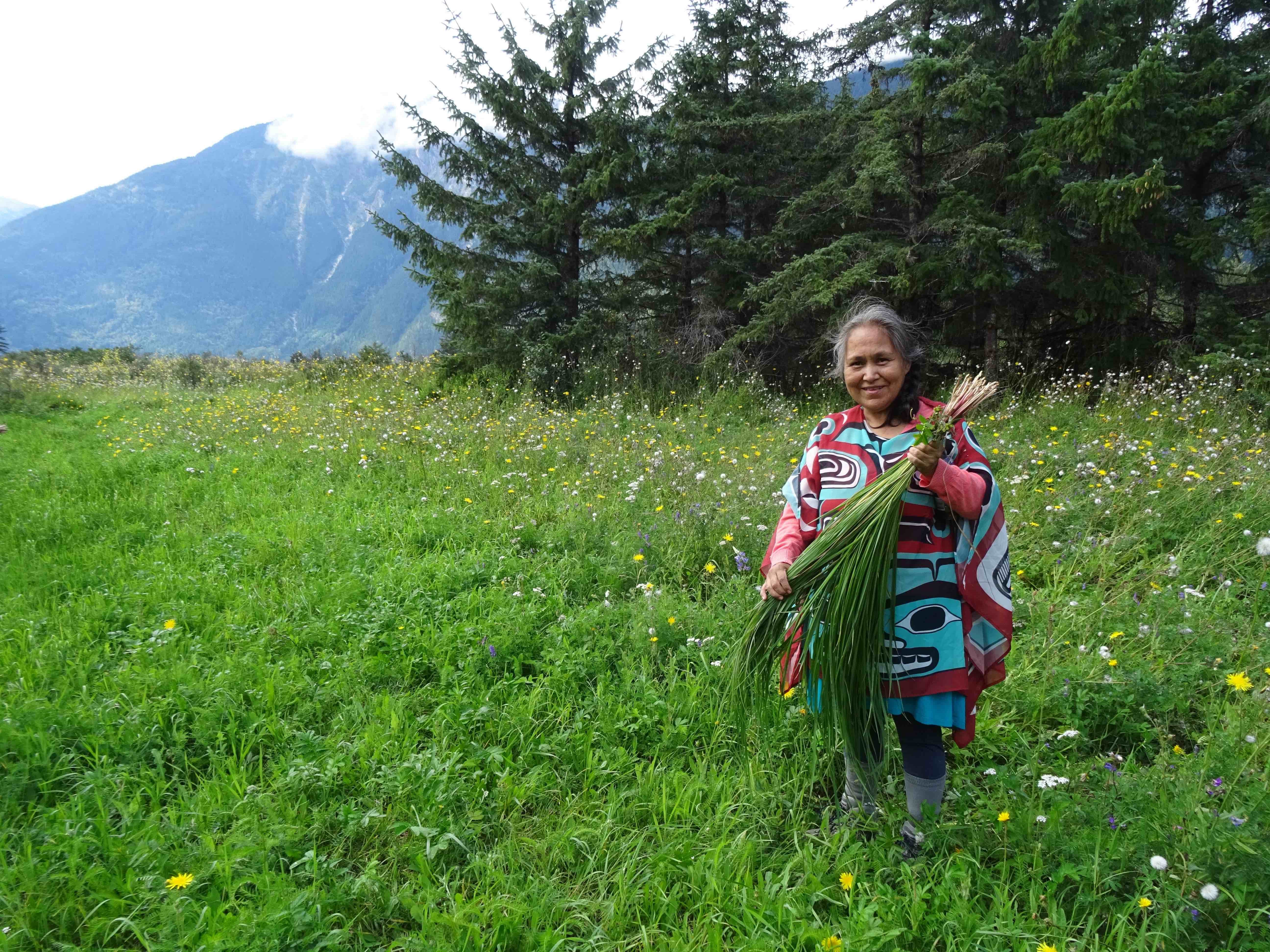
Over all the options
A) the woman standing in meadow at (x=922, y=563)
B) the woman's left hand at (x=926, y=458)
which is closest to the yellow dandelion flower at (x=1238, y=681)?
the woman standing in meadow at (x=922, y=563)

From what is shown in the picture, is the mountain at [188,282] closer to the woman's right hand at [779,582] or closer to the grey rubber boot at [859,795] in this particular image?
the woman's right hand at [779,582]

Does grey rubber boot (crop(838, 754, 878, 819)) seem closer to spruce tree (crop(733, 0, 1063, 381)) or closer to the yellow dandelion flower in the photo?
the yellow dandelion flower

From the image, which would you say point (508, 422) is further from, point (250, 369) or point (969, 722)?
point (250, 369)

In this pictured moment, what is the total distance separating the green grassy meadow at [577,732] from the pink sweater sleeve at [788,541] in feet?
1.97

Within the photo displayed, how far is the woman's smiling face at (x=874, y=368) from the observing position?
1646 mm

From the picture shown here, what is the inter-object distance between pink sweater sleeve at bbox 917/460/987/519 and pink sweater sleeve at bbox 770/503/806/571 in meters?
0.47

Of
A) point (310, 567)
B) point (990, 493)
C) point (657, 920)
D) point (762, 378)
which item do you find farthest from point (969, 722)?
point (762, 378)

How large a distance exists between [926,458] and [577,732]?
5.54 ft

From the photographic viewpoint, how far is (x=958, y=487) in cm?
147

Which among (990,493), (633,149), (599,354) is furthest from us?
(599,354)

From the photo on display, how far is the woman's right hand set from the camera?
1.76 metres

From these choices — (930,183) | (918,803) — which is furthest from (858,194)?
(918,803)

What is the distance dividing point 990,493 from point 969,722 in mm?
697

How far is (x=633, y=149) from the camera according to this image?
808cm
